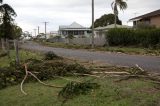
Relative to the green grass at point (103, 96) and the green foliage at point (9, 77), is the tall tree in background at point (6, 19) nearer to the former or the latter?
the green foliage at point (9, 77)

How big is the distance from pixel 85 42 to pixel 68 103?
54.8 meters

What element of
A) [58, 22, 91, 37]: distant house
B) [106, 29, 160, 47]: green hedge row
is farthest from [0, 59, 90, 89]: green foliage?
[58, 22, 91, 37]: distant house

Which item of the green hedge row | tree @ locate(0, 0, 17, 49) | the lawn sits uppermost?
tree @ locate(0, 0, 17, 49)

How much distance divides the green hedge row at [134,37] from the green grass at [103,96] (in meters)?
28.0

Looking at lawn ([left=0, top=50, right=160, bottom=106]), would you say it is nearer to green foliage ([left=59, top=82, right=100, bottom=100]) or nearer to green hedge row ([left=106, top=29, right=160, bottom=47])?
green foliage ([left=59, top=82, right=100, bottom=100])

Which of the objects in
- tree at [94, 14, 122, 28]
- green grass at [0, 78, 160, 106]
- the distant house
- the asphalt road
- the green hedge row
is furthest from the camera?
the distant house

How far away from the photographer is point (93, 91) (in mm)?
10266

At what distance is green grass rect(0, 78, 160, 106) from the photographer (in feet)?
29.2

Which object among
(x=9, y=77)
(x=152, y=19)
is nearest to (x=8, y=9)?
(x=9, y=77)

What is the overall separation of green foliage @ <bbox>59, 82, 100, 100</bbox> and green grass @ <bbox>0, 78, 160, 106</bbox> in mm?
197

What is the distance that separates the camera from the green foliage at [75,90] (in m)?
10.00

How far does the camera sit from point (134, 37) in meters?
44.4

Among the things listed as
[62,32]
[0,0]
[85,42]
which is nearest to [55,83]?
[0,0]

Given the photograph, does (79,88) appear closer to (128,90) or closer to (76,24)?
(128,90)
